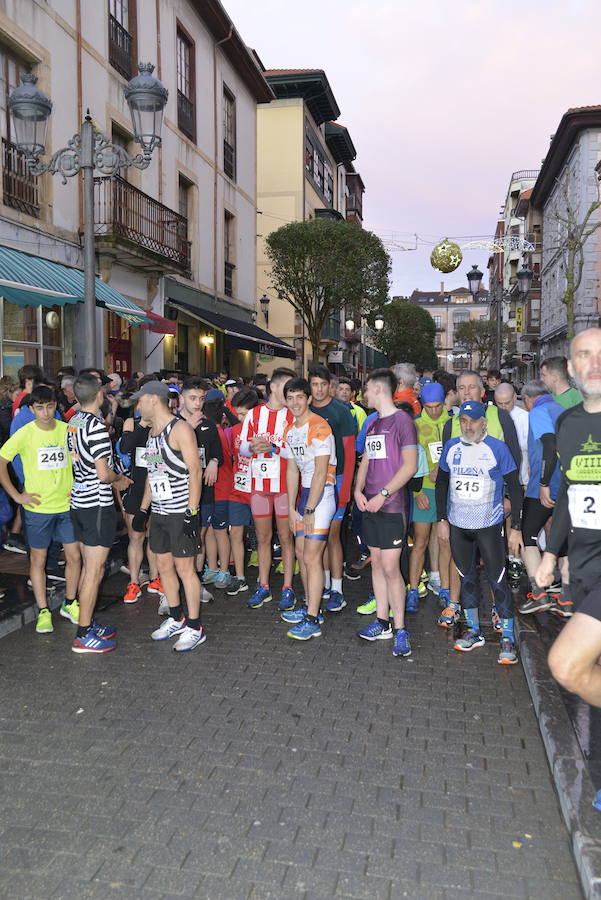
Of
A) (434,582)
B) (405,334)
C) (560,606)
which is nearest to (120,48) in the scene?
(434,582)

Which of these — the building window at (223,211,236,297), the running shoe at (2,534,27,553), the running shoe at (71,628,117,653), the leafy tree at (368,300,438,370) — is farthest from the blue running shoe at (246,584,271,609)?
the leafy tree at (368,300,438,370)

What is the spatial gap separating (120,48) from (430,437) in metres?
14.0

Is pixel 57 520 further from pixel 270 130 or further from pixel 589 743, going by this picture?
pixel 270 130

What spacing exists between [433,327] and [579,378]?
6610 centimetres

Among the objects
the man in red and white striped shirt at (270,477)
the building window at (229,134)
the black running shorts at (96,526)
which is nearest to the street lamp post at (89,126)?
the man in red and white striped shirt at (270,477)

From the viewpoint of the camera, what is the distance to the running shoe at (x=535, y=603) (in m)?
6.17

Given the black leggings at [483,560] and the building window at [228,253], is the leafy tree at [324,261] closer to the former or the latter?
the building window at [228,253]

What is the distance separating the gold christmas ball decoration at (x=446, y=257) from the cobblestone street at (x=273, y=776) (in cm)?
1293

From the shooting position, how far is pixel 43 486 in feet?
18.6

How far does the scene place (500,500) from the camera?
5258mm

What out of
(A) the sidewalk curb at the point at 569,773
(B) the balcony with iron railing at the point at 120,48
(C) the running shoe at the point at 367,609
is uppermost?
(B) the balcony with iron railing at the point at 120,48

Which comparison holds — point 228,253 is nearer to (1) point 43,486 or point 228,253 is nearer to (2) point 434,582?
(2) point 434,582

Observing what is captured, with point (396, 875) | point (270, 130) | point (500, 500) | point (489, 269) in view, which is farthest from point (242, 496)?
point (489, 269)

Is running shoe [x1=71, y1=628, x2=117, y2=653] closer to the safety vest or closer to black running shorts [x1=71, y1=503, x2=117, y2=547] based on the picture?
black running shorts [x1=71, y1=503, x2=117, y2=547]
